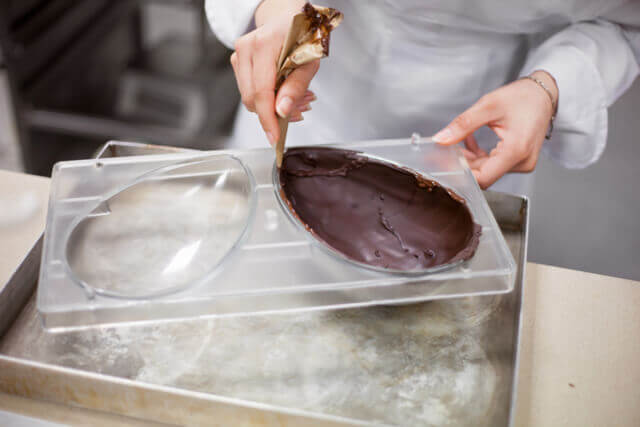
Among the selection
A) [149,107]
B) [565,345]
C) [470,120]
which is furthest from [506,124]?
[149,107]

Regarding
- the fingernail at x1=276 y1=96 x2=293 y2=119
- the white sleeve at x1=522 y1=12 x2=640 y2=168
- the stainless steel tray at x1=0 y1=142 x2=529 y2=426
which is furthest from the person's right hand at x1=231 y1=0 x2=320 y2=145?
the white sleeve at x1=522 y1=12 x2=640 y2=168

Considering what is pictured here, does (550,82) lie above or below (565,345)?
above

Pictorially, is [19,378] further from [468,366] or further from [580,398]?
[580,398]

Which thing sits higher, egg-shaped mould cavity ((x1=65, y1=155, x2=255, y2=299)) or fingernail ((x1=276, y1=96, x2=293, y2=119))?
fingernail ((x1=276, y1=96, x2=293, y2=119))

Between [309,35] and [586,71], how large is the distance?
1.53ft

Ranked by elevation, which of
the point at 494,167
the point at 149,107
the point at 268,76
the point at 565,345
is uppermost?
the point at 268,76

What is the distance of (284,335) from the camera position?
61 centimetres

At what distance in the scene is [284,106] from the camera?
0.66 meters

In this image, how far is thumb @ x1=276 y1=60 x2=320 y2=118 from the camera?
25.9 inches

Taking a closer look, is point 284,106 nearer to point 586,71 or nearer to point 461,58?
point 461,58

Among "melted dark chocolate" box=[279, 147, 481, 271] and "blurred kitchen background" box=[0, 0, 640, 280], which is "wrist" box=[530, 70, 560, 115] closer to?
"melted dark chocolate" box=[279, 147, 481, 271]

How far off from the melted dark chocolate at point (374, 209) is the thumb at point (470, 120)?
9 cm

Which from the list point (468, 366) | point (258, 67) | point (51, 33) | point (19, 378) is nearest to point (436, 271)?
point (468, 366)

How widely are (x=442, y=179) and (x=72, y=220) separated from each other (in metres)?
0.47
